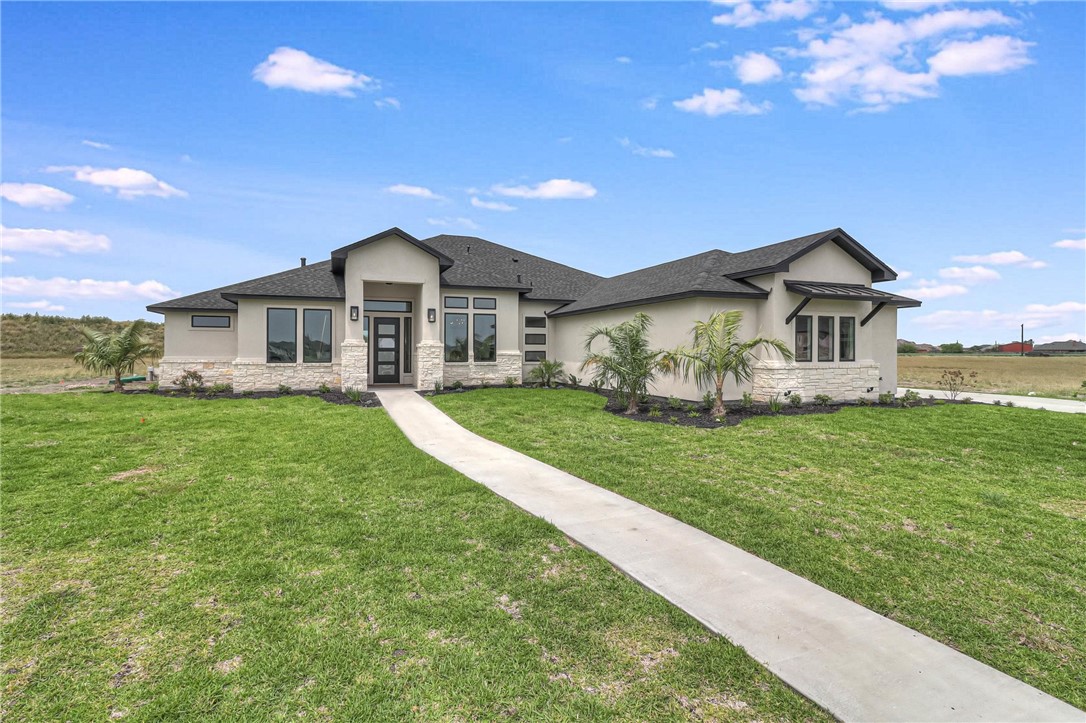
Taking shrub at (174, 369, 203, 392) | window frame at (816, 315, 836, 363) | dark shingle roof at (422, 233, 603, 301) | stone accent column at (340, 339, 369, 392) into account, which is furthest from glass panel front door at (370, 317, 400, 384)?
window frame at (816, 315, 836, 363)

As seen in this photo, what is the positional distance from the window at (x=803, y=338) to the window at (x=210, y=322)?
64.9 ft

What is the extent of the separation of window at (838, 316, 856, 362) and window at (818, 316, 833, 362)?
526 millimetres

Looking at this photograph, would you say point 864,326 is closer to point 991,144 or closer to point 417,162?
point 991,144

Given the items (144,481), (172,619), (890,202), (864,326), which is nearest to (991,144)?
(890,202)

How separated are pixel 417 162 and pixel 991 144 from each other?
17433mm

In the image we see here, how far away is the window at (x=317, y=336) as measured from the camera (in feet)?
55.2

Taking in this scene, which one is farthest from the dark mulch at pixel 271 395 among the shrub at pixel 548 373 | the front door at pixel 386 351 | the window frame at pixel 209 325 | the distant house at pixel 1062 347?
the distant house at pixel 1062 347

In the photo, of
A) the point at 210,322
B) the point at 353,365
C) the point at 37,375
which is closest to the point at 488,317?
the point at 353,365

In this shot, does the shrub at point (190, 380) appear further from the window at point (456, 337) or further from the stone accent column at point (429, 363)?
the window at point (456, 337)

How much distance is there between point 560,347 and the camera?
2098 cm

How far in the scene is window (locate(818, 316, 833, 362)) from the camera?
579 inches

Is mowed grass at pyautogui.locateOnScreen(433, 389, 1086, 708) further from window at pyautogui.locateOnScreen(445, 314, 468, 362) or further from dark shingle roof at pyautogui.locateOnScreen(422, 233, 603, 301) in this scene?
dark shingle roof at pyautogui.locateOnScreen(422, 233, 603, 301)

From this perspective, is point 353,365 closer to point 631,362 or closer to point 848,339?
point 631,362

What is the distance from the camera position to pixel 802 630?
10.6 feet
